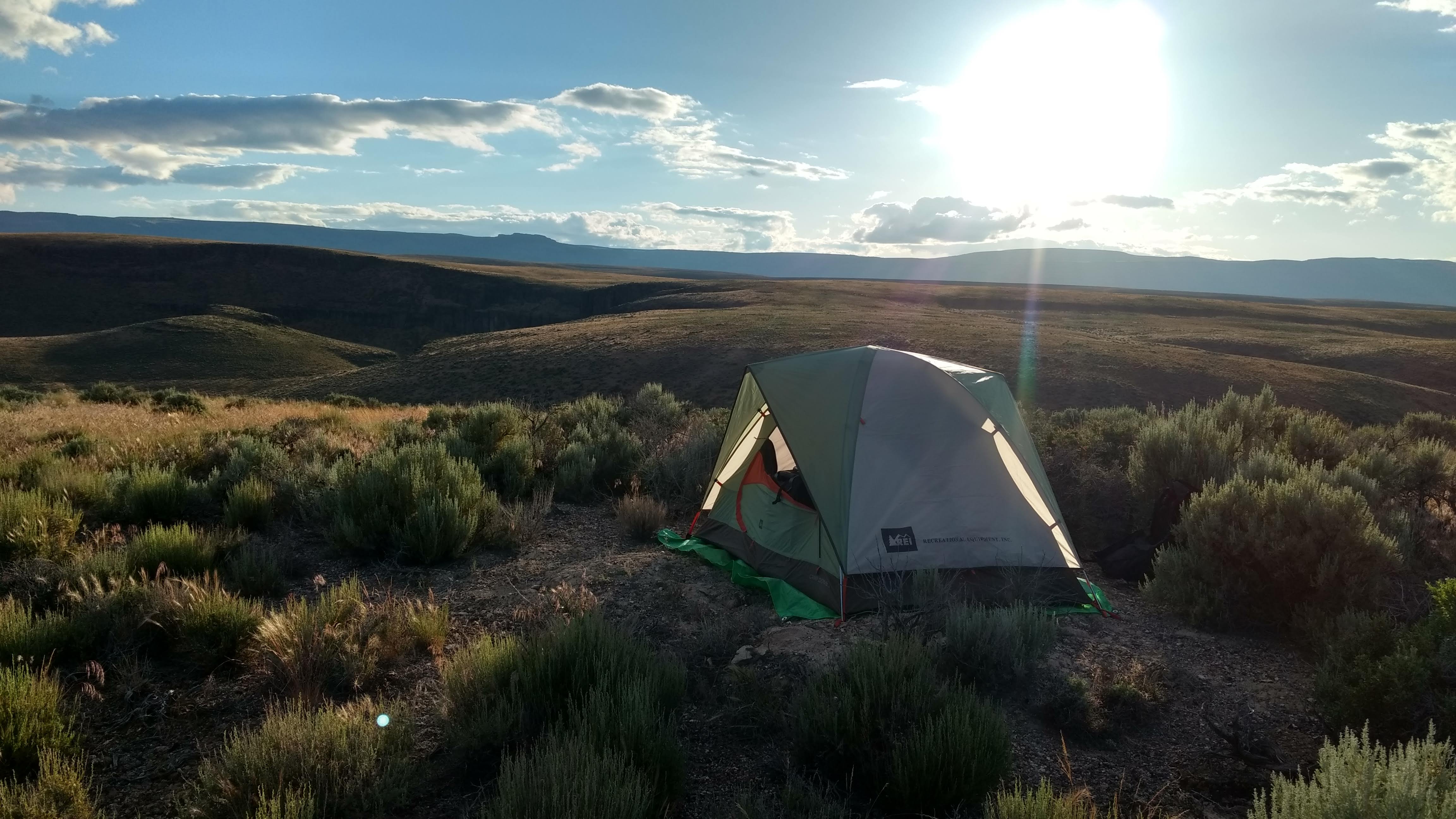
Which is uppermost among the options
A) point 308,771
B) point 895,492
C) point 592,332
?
point 895,492

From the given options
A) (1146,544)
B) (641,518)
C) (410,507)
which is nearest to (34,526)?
(410,507)

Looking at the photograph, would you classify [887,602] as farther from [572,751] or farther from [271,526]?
[271,526]

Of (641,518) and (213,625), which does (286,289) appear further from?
(213,625)

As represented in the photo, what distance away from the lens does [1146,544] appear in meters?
6.89

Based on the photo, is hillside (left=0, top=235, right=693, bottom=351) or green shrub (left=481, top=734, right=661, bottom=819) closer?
green shrub (left=481, top=734, right=661, bottom=819)

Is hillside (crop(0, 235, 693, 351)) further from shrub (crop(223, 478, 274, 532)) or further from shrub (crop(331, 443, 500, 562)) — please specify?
shrub (crop(331, 443, 500, 562))

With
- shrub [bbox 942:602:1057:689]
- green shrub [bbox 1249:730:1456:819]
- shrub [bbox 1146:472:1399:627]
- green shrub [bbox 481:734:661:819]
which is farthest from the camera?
shrub [bbox 1146:472:1399:627]

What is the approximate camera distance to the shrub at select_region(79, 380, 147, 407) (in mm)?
20734

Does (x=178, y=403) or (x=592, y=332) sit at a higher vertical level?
(x=178, y=403)

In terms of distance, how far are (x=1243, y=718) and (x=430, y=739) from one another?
4.38 meters

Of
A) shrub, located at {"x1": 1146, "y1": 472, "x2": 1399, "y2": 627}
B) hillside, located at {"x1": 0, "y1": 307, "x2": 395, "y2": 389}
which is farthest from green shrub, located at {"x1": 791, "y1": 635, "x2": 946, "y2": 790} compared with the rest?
hillside, located at {"x1": 0, "y1": 307, "x2": 395, "y2": 389}

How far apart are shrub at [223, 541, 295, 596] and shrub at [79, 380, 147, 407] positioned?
1784cm

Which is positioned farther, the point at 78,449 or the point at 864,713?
the point at 78,449

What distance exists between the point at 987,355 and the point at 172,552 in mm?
33498
